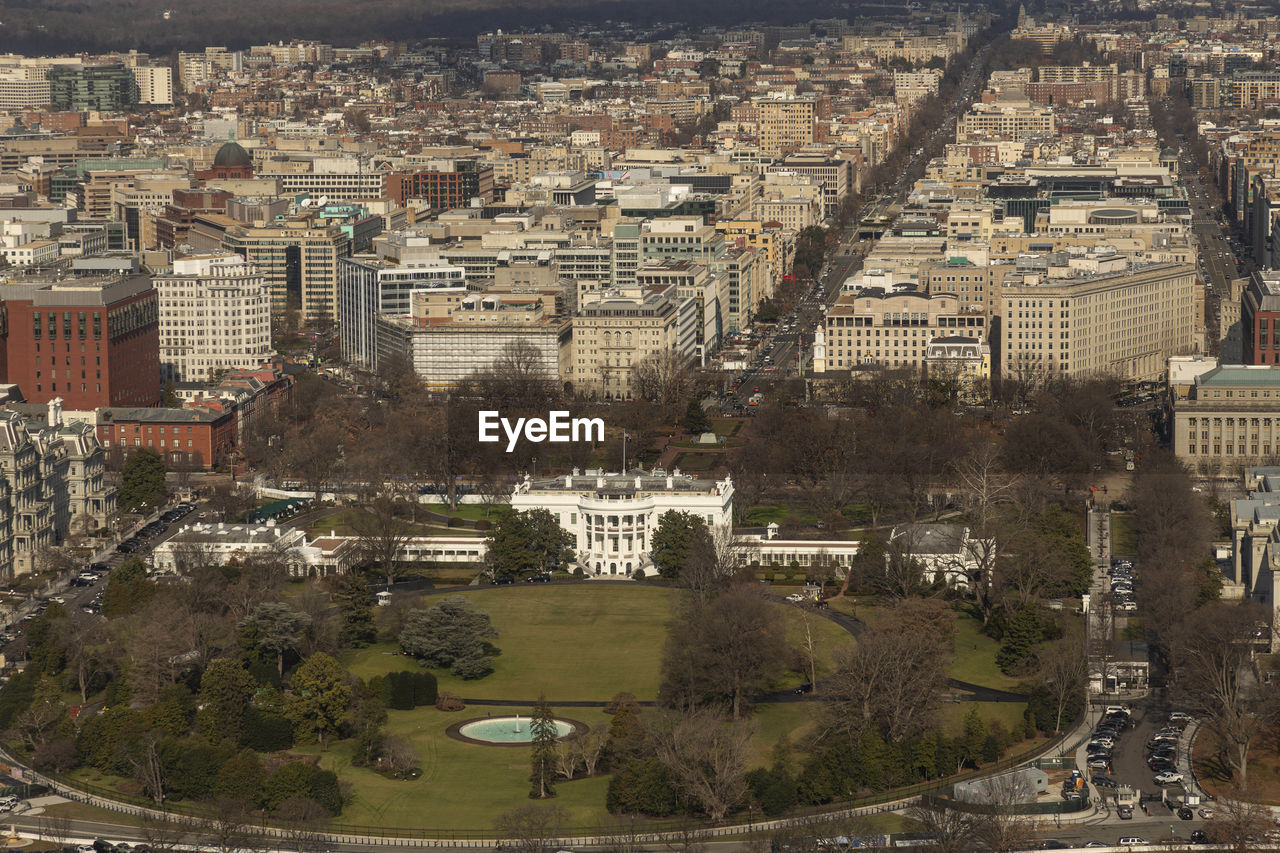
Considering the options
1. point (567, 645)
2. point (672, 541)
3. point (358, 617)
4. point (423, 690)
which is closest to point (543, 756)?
point (423, 690)

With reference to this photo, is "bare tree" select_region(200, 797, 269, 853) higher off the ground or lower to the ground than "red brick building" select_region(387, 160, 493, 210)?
lower

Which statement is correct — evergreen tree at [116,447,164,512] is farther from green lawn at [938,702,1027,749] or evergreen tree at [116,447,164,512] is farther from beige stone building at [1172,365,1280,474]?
beige stone building at [1172,365,1280,474]

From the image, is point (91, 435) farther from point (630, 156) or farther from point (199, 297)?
point (630, 156)

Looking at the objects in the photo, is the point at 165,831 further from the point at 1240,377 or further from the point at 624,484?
the point at 1240,377

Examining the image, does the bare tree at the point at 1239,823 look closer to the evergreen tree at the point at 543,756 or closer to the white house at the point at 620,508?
the evergreen tree at the point at 543,756

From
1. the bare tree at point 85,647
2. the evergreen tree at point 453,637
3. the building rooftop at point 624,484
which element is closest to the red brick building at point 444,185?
the building rooftop at point 624,484

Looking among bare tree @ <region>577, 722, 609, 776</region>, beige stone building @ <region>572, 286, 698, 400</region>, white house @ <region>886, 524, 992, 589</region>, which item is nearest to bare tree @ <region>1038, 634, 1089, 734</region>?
white house @ <region>886, 524, 992, 589</region>

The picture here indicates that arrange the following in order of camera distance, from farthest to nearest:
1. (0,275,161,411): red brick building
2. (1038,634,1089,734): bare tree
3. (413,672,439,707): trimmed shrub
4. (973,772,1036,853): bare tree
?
(0,275,161,411): red brick building < (413,672,439,707): trimmed shrub < (1038,634,1089,734): bare tree < (973,772,1036,853): bare tree
